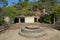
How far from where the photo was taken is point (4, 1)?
19719 millimetres

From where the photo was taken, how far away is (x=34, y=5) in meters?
30.2

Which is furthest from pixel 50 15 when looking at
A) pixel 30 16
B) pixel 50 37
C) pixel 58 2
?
pixel 50 37

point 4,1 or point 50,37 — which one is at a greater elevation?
point 4,1

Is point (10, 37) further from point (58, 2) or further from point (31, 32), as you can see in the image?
point (58, 2)

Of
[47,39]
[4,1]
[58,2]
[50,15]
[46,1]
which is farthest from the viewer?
[46,1]

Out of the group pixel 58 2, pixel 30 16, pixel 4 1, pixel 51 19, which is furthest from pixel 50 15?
pixel 58 2

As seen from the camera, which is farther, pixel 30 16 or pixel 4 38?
pixel 30 16

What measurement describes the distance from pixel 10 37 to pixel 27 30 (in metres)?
1.43

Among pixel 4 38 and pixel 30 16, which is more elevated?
pixel 30 16

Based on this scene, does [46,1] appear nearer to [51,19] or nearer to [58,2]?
[58,2]

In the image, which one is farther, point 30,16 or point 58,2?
point 58,2

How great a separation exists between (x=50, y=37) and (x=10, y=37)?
309 centimetres

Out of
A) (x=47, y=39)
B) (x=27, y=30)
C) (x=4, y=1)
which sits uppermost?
(x=4, y=1)

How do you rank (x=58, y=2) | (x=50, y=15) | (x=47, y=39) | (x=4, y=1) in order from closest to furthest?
(x=47, y=39) < (x=4, y=1) < (x=50, y=15) < (x=58, y=2)
